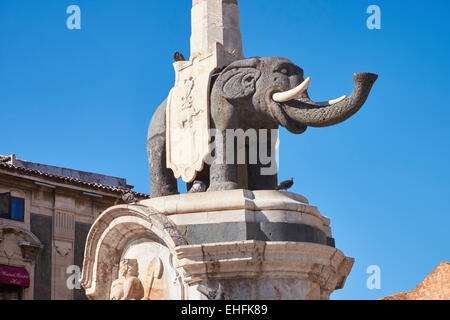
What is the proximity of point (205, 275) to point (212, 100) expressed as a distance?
10.1 feet

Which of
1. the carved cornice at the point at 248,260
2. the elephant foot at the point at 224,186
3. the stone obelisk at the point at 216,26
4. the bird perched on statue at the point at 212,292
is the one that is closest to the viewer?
the bird perched on statue at the point at 212,292

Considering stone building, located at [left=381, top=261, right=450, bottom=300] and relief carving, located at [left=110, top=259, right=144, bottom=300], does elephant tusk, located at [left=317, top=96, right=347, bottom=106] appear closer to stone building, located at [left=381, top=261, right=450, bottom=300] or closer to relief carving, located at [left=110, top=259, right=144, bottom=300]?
relief carving, located at [left=110, top=259, right=144, bottom=300]

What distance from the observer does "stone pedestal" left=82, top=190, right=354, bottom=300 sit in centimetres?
1423

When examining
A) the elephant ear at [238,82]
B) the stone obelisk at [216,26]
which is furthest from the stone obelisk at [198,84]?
the elephant ear at [238,82]

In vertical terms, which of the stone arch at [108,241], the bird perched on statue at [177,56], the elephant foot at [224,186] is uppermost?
the bird perched on statue at [177,56]

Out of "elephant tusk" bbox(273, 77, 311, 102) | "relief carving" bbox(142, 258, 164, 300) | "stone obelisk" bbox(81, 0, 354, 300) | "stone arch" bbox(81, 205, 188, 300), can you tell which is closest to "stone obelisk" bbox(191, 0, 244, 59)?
"stone obelisk" bbox(81, 0, 354, 300)

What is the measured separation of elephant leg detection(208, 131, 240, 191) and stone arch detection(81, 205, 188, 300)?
1.17m

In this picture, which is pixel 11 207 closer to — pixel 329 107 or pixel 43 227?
pixel 43 227

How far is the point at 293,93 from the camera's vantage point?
15.3m

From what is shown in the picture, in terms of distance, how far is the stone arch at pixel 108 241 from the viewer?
49.4 feet

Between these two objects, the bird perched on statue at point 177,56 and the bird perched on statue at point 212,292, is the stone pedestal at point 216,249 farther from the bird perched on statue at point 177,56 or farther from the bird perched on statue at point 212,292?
the bird perched on statue at point 177,56

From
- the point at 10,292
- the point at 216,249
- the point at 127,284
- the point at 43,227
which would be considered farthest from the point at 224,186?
the point at 43,227

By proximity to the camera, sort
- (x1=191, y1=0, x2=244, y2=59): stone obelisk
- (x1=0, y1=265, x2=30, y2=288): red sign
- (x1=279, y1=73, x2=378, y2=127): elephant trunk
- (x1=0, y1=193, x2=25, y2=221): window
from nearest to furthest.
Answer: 1. (x1=279, y1=73, x2=378, y2=127): elephant trunk
2. (x1=191, y1=0, x2=244, y2=59): stone obelisk
3. (x1=0, y1=265, x2=30, y2=288): red sign
4. (x1=0, y1=193, x2=25, y2=221): window
